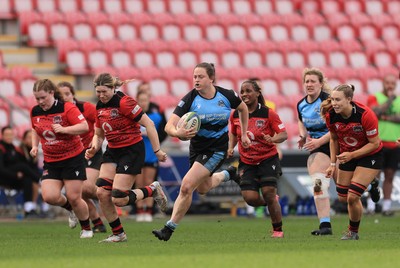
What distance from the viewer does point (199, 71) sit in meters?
13.1

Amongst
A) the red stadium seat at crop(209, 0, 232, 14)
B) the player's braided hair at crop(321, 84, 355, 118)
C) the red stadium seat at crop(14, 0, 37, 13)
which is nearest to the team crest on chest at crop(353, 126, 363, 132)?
the player's braided hair at crop(321, 84, 355, 118)

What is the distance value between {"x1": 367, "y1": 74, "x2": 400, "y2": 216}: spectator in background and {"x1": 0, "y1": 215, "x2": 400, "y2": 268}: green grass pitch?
2.37 m

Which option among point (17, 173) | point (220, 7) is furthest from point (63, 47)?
point (17, 173)

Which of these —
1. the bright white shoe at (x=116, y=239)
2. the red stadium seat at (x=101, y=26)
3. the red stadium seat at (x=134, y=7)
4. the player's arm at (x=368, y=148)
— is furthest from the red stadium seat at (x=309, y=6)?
the bright white shoe at (x=116, y=239)

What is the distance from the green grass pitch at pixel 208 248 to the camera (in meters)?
10.3

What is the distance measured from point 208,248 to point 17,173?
340 inches

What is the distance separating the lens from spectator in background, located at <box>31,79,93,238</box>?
13773 millimetres

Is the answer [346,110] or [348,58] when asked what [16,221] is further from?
[348,58]

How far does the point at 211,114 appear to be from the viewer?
13.2m

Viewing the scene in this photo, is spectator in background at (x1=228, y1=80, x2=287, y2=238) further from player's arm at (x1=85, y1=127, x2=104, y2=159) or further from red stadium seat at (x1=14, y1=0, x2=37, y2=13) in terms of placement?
red stadium seat at (x1=14, y1=0, x2=37, y2=13)

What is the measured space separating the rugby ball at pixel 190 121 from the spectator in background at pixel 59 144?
5.23ft

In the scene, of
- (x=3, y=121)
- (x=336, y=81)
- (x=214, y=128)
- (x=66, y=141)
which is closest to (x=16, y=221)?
(x=3, y=121)

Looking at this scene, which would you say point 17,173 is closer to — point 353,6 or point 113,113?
point 113,113

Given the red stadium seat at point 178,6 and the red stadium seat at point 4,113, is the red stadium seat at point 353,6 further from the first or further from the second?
the red stadium seat at point 4,113
